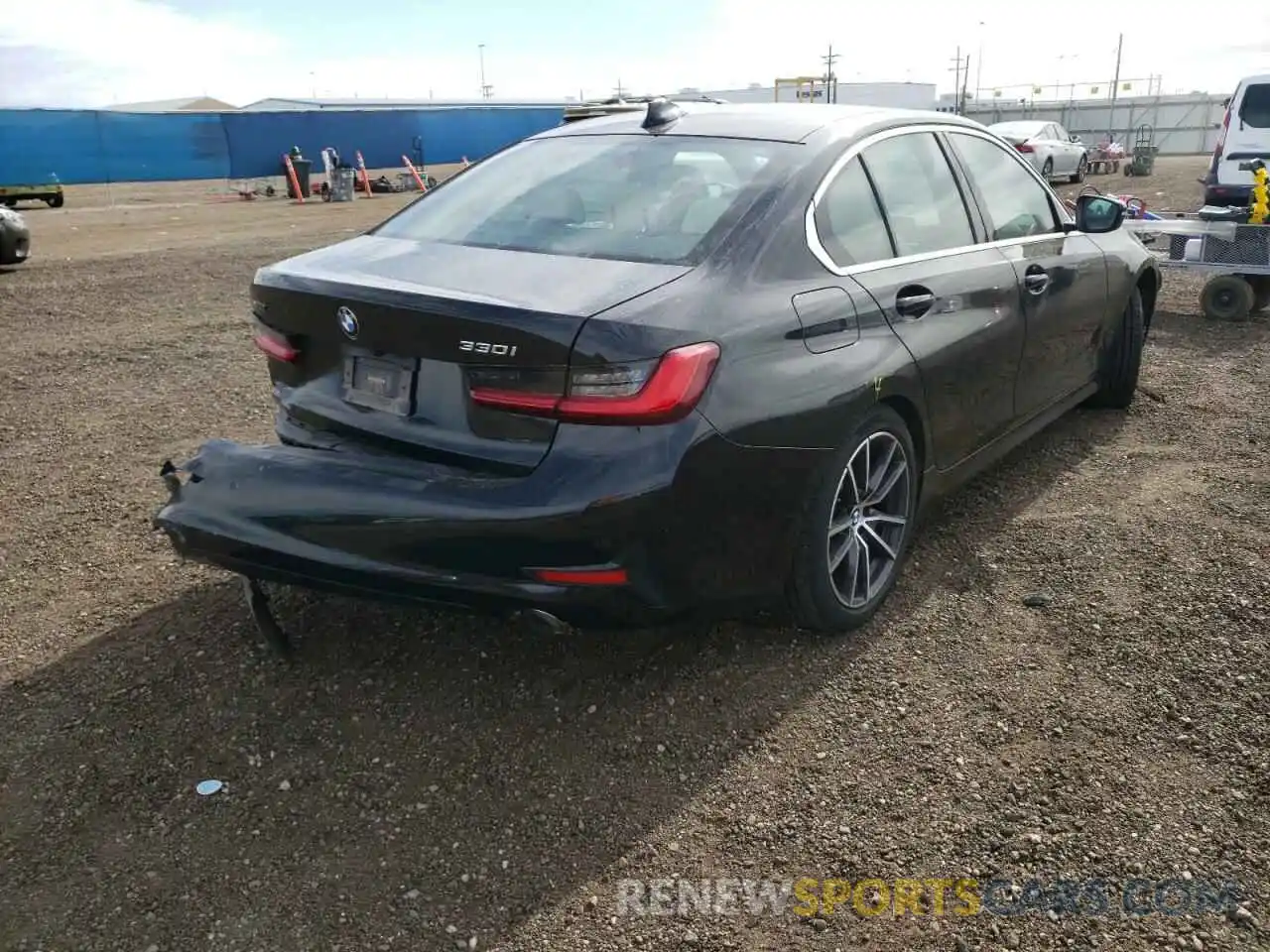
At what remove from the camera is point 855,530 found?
134 inches

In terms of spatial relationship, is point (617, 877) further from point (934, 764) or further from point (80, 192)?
point (80, 192)

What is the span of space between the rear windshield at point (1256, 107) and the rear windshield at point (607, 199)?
1468 centimetres

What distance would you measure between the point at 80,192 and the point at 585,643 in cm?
3083

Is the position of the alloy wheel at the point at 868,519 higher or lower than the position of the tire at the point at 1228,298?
higher

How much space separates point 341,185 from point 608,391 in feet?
78.1

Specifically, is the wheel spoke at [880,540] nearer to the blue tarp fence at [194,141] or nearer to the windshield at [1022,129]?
the windshield at [1022,129]

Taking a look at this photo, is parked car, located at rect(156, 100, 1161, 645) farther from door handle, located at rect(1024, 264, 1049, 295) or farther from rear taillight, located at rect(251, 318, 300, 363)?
door handle, located at rect(1024, 264, 1049, 295)

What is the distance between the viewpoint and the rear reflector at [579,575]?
2660 millimetres

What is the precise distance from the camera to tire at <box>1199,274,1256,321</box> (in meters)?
8.30

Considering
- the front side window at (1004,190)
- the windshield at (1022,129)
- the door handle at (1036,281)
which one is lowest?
the windshield at (1022,129)

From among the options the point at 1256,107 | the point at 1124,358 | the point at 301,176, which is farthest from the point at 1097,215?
the point at 301,176

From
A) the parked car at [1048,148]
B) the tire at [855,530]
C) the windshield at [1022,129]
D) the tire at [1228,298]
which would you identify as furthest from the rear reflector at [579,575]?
the windshield at [1022,129]

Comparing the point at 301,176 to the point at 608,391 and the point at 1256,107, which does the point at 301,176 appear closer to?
the point at 1256,107

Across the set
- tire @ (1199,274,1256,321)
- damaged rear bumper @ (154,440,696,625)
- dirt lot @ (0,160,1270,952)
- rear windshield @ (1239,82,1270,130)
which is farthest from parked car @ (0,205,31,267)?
rear windshield @ (1239,82,1270,130)
